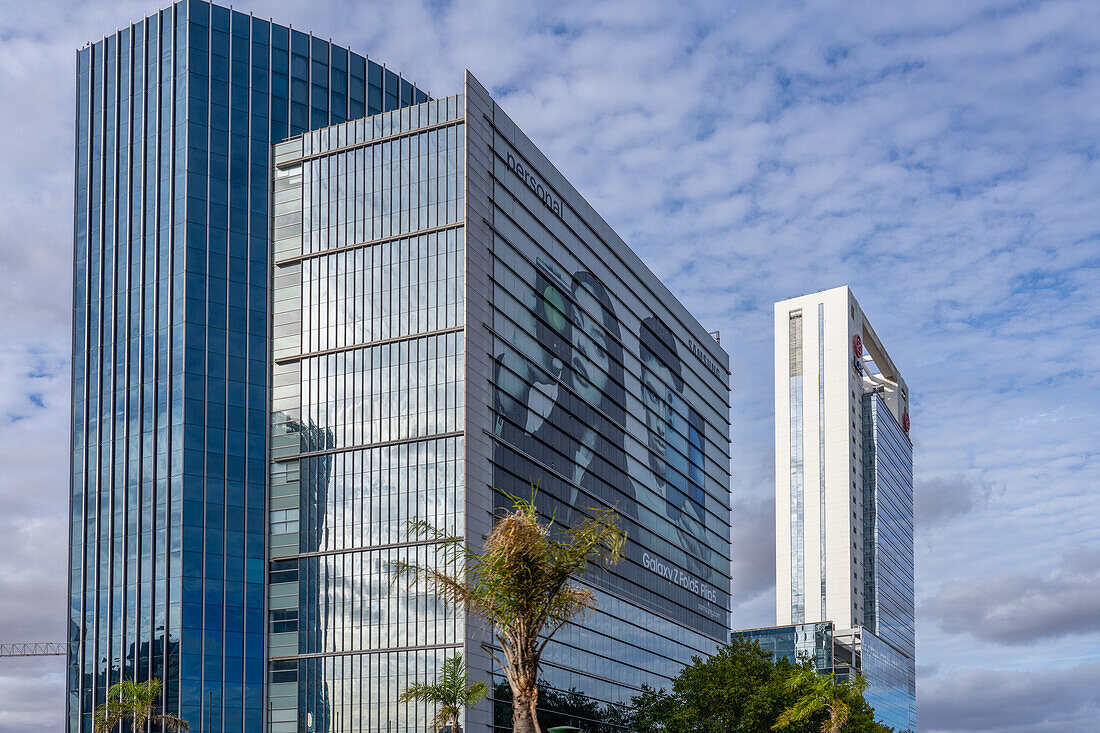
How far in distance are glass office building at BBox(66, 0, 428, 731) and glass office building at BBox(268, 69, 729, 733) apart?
236 cm

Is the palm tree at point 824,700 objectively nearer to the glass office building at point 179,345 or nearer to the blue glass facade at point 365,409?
the blue glass facade at point 365,409

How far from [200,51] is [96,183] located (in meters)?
14.3

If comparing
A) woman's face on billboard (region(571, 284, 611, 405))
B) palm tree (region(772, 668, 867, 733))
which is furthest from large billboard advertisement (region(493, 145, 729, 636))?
palm tree (region(772, 668, 867, 733))

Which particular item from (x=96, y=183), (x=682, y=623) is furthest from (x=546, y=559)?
(x=682, y=623)

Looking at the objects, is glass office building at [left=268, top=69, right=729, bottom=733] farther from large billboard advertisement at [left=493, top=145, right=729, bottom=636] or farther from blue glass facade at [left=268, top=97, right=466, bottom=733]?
large billboard advertisement at [left=493, top=145, right=729, bottom=636]

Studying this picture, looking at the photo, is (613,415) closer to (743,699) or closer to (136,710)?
(743,699)

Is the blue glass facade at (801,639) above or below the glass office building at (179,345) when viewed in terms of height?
below

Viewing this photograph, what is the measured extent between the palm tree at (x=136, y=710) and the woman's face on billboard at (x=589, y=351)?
4333cm

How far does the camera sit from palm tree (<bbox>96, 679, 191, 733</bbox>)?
8956 centimetres

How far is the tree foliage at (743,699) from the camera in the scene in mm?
90250

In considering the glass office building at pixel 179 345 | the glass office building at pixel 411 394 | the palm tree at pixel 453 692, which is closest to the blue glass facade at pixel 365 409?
the glass office building at pixel 411 394

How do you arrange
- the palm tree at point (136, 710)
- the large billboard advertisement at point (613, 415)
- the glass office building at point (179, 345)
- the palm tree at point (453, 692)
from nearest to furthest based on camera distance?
1. the palm tree at point (453, 692)
2. the palm tree at point (136, 710)
3. the glass office building at point (179, 345)
4. the large billboard advertisement at point (613, 415)

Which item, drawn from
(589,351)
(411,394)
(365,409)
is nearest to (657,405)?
(589,351)

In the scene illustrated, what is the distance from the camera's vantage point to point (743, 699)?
9175 centimetres
